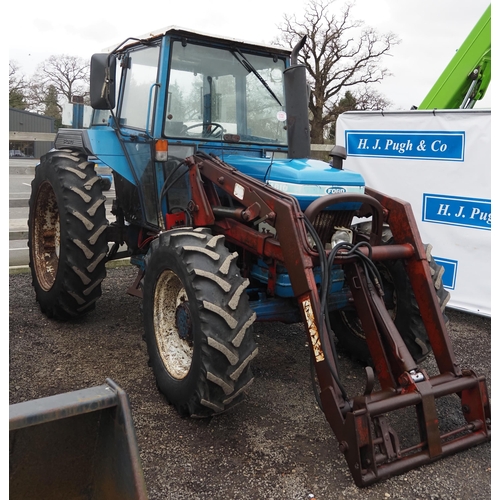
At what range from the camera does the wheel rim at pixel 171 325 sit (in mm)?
3623

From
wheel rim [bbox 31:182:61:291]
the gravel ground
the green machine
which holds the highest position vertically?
the green machine

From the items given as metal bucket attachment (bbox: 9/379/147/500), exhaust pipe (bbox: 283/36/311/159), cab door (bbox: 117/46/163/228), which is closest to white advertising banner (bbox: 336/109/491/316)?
exhaust pipe (bbox: 283/36/311/159)

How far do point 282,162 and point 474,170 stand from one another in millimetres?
2943

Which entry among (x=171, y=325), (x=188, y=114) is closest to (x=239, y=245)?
(x=171, y=325)

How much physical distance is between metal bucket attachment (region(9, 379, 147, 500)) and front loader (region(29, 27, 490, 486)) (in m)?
0.98

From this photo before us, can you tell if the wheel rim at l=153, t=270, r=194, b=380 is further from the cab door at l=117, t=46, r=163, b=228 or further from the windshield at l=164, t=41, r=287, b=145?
the windshield at l=164, t=41, r=287, b=145

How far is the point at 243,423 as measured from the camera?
3.46m

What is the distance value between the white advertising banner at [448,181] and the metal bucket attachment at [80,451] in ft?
15.9

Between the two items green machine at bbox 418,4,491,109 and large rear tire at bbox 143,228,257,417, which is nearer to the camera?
large rear tire at bbox 143,228,257,417

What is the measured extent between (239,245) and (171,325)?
743mm

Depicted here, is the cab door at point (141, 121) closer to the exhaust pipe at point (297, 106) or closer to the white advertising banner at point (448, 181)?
the exhaust pipe at point (297, 106)

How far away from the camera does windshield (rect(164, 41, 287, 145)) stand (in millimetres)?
4320

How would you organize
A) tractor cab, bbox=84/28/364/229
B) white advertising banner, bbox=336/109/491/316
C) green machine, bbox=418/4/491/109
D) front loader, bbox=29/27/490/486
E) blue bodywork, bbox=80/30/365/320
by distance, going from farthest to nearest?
green machine, bbox=418/4/491/109
white advertising banner, bbox=336/109/491/316
tractor cab, bbox=84/28/364/229
blue bodywork, bbox=80/30/365/320
front loader, bbox=29/27/490/486

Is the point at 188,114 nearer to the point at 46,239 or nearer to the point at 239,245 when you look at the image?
the point at 239,245
